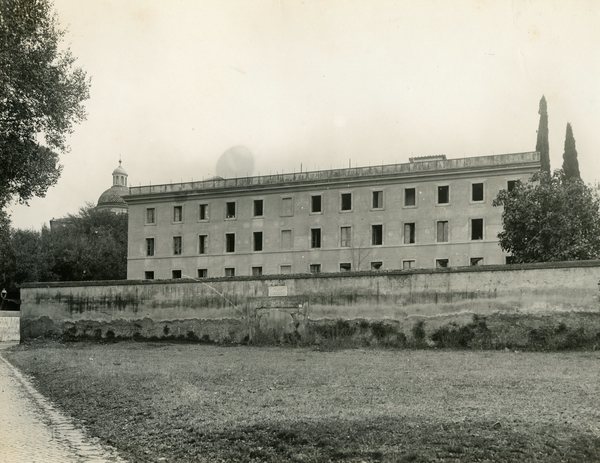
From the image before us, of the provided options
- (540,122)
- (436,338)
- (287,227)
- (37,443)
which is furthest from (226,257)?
(37,443)

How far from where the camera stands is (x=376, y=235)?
4600 centimetres

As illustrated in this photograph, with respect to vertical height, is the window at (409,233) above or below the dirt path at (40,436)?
above

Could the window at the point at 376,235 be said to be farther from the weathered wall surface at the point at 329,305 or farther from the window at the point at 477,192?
the weathered wall surface at the point at 329,305

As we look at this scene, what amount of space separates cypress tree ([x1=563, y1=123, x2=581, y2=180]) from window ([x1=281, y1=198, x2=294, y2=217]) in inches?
738

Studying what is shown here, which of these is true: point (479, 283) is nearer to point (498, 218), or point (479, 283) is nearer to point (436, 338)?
point (436, 338)

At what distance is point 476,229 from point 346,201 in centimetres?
931

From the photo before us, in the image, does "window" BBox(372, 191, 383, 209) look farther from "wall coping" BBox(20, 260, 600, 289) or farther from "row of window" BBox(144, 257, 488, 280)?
"wall coping" BBox(20, 260, 600, 289)

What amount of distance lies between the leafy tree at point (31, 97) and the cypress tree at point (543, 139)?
113ft

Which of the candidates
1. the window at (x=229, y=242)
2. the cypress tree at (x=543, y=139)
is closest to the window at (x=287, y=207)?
the window at (x=229, y=242)

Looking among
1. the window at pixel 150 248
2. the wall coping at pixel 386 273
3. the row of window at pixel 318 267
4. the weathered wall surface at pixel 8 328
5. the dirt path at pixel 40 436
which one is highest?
the window at pixel 150 248

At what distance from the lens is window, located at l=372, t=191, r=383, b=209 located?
45.9 metres

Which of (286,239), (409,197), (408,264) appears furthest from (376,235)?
(286,239)

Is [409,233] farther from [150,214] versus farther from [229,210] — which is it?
[150,214]

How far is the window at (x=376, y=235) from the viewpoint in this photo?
45.8 meters
